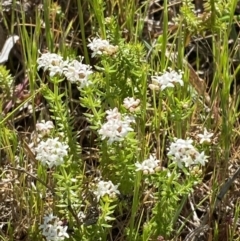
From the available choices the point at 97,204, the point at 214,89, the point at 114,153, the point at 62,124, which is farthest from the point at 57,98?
the point at 214,89

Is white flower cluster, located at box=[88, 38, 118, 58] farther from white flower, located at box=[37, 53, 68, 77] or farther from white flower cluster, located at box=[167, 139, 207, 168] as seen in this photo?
white flower cluster, located at box=[167, 139, 207, 168]

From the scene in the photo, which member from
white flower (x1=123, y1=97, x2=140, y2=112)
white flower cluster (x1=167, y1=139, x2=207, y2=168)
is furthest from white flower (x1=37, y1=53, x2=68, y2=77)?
white flower cluster (x1=167, y1=139, x2=207, y2=168)

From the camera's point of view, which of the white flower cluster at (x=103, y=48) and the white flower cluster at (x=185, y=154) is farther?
the white flower cluster at (x=103, y=48)

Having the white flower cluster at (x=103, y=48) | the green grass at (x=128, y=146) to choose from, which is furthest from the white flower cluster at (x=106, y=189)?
the white flower cluster at (x=103, y=48)

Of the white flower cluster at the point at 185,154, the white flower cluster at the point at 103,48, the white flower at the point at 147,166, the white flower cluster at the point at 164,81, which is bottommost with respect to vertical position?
the white flower at the point at 147,166

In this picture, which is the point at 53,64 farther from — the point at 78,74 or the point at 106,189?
the point at 106,189

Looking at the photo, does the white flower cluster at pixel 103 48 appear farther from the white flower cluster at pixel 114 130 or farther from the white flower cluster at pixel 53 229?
Result: the white flower cluster at pixel 53 229

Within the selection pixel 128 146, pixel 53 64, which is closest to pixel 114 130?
pixel 128 146
